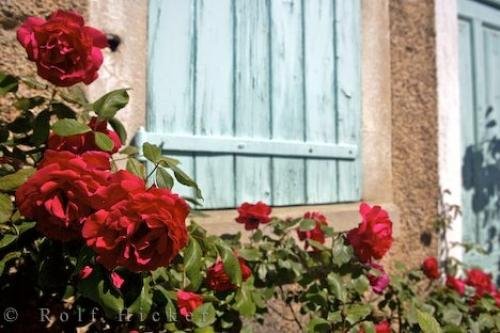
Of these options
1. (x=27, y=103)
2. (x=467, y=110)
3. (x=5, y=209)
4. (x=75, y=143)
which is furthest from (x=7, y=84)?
(x=467, y=110)

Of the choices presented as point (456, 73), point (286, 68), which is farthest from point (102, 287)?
point (456, 73)

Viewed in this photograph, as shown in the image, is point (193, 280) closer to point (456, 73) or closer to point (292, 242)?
point (292, 242)

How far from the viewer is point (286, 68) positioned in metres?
2.30

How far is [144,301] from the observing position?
107 centimetres

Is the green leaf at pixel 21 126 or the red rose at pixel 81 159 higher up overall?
the green leaf at pixel 21 126

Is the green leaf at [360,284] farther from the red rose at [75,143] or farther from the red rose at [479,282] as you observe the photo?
the red rose at [75,143]

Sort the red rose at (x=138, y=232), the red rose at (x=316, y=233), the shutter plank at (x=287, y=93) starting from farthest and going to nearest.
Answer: the shutter plank at (x=287, y=93), the red rose at (x=316, y=233), the red rose at (x=138, y=232)

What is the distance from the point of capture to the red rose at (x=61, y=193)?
0.93 m

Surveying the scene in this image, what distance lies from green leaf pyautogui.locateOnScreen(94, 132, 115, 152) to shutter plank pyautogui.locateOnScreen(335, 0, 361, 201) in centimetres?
152

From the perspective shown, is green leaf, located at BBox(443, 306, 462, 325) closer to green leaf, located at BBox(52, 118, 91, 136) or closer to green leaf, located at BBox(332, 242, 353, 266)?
green leaf, located at BBox(332, 242, 353, 266)

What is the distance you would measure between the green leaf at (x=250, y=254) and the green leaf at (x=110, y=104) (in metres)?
→ 0.72

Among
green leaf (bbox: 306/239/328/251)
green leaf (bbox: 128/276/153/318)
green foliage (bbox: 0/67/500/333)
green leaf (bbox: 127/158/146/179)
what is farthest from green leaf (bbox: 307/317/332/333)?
green leaf (bbox: 127/158/146/179)

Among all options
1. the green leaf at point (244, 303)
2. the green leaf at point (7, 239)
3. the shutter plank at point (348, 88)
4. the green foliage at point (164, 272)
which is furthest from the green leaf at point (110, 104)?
the shutter plank at point (348, 88)

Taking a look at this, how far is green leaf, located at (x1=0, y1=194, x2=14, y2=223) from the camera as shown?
3.41 feet
